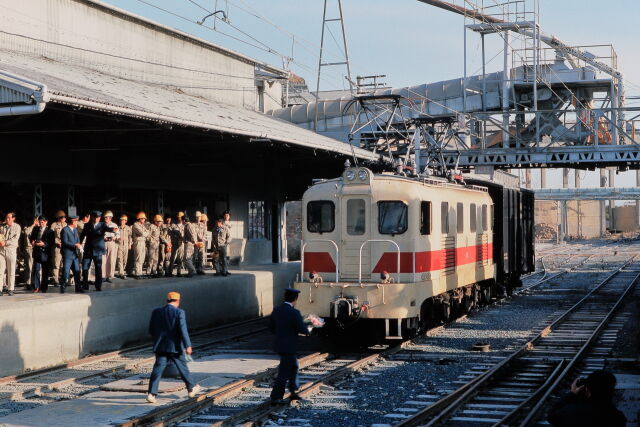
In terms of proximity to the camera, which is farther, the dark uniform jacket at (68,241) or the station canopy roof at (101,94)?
the dark uniform jacket at (68,241)

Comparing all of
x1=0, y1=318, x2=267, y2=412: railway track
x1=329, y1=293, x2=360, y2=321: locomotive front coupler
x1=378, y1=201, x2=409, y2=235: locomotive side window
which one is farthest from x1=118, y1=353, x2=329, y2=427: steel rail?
x1=378, y1=201, x2=409, y2=235: locomotive side window

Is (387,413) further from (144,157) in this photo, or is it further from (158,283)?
(144,157)

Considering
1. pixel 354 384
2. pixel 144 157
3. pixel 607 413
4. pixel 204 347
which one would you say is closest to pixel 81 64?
pixel 144 157

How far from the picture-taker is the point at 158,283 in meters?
18.8

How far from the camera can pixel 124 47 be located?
80.9 feet

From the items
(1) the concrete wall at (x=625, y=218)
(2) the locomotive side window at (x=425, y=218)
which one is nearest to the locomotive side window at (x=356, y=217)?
(2) the locomotive side window at (x=425, y=218)

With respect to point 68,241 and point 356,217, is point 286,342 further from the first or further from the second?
point 68,241

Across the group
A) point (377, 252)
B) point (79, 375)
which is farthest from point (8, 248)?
point (377, 252)

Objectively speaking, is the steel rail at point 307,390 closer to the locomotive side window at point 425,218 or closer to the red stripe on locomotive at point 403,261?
the red stripe on locomotive at point 403,261

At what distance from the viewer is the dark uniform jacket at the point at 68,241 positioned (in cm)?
1659

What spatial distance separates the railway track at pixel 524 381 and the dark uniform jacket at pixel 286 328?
1.79 m

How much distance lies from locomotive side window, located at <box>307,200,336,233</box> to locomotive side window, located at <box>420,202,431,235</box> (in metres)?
1.63

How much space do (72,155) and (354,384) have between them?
10082 mm

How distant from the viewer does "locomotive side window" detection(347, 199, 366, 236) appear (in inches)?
632
